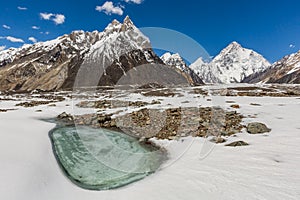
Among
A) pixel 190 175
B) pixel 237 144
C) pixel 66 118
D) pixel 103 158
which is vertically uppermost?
pixel 66 118

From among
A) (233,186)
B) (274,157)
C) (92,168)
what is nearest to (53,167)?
(92,168)

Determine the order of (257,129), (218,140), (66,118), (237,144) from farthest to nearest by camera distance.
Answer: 1. (66,118)
2. (257,129)
3. (218,140)
4. (237,144)

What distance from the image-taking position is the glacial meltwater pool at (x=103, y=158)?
10526 millimetres

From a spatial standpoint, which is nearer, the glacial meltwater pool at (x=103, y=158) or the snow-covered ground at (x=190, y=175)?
the snow-covered ground at (x=190, y=175)

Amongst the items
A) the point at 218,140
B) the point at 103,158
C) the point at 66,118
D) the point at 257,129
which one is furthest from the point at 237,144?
the point at 66,118

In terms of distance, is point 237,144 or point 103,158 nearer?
point 103,158

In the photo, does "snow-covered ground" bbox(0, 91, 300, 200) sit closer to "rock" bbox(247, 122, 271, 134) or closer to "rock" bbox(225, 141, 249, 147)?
"rock" bbox(225, 141, 249, 147)

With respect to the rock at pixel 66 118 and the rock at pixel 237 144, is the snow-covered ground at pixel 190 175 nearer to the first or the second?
the rock at pixel 237 144

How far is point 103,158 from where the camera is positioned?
1336 centimetres

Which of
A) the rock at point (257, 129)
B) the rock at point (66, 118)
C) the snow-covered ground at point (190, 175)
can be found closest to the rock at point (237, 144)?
the snow-covered ground at point (190, 175)

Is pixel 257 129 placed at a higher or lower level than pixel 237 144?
higher

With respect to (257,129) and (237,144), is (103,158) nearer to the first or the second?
(237,144)

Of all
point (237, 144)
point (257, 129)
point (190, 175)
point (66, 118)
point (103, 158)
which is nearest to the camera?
point (190, 175)

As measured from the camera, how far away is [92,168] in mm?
11953
